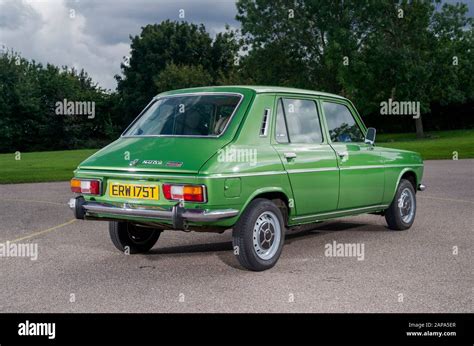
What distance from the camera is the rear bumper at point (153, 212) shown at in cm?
610

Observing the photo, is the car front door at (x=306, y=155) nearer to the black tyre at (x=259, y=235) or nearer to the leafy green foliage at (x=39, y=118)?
the black tyre at (x=259, y=235)

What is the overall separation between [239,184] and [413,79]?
40224 mm

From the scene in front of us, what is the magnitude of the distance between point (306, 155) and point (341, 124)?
1214 mm

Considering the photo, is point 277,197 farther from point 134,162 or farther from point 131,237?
point 131,237

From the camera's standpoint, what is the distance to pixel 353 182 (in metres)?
8.06

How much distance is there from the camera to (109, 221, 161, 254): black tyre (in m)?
7.61

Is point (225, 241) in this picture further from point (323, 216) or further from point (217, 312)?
point (217, 312)

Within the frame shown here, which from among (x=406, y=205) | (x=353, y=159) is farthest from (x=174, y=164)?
(x=406, y=205)

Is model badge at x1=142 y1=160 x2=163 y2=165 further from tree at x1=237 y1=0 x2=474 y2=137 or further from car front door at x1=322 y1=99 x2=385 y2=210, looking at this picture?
tree at x1=237 y1=0 x2=474 y2=137

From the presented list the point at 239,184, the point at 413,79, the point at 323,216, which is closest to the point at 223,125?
the point at 239,184

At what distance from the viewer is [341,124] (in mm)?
8336
